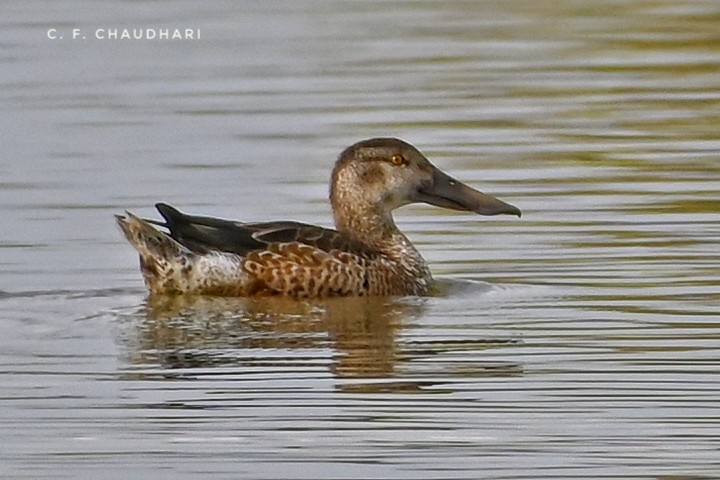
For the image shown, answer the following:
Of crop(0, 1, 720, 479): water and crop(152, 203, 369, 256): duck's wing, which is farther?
crop(152, 203, 369, 256): duck's wing

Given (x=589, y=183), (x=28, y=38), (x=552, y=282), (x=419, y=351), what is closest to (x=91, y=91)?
(x=28, y=38)

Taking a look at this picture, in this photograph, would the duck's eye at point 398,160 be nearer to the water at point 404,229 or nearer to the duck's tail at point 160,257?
the water at point 404,229

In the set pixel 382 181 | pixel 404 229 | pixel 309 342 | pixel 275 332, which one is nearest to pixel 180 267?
pixel 275 332

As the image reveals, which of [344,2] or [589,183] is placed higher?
[344,2]

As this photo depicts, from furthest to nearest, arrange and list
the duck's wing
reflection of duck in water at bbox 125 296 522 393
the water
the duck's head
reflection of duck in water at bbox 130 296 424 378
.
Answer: the duck's head, the duck's wing, reflection of duck in water at bbox 130 296 424 378, reflection of duck in water at bbox 125 296 522 393, the water

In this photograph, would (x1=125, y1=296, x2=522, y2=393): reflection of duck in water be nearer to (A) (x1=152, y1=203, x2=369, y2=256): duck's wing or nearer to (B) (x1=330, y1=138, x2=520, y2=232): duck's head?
(A) (x1=152, y1=203, x2=369, y2=256): duck's wing

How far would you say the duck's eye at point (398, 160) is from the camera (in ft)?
38.2

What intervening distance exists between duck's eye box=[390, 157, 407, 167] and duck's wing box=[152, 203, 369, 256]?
75cm

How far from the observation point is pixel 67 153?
14.6 meters

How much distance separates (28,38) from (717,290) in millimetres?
10533

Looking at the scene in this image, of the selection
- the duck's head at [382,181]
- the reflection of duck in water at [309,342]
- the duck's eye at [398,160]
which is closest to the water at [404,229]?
the reflection of duck in water at [309,342]

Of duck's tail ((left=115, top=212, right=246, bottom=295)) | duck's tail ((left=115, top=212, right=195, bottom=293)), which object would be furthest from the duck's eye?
duck's tail ((left=115, top=212, right=195, bottom=293))

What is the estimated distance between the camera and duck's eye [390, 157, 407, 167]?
11656 millimetres

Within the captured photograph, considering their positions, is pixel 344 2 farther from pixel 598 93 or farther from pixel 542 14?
pixel 598 93
